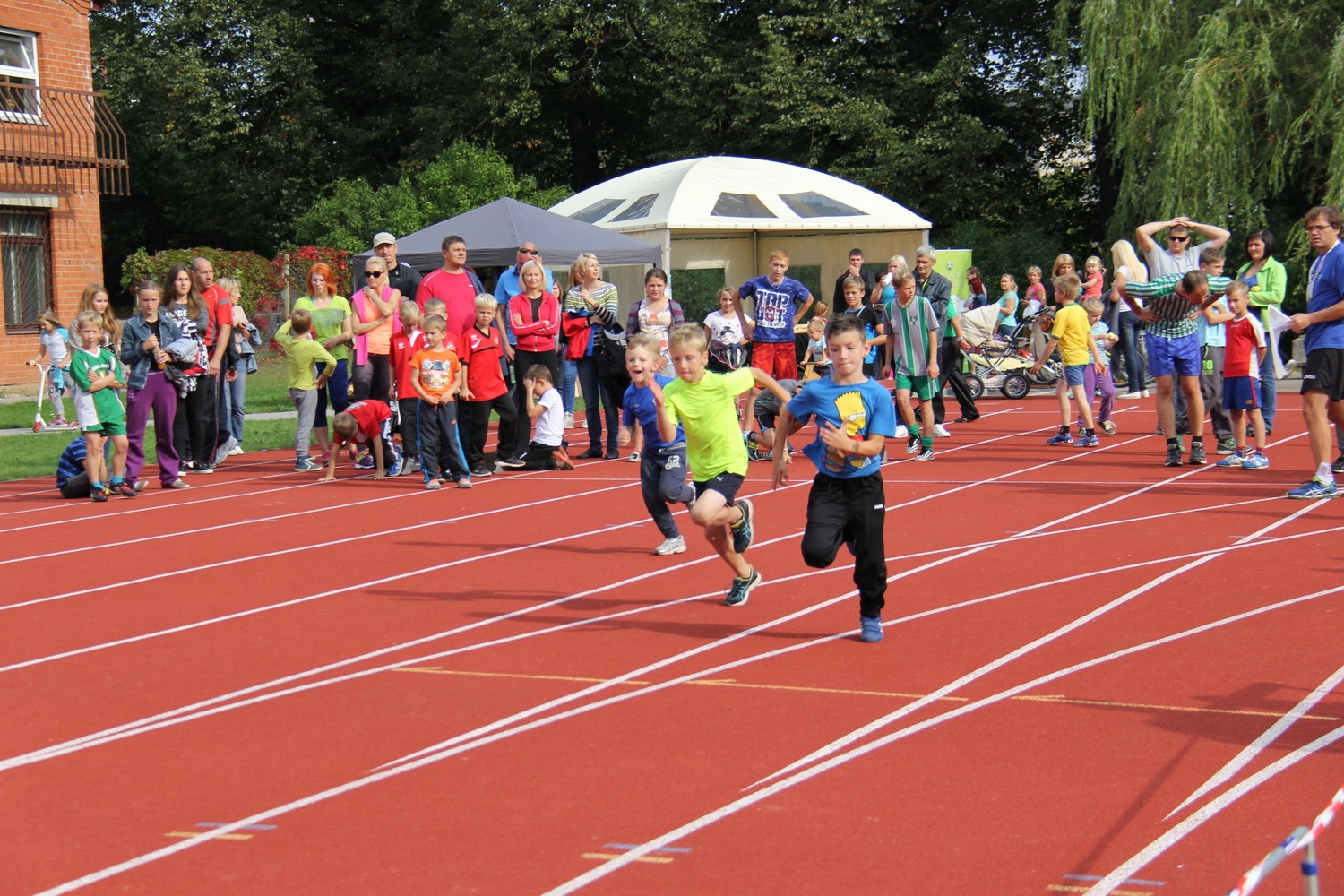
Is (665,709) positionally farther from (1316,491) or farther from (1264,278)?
(1264,278)

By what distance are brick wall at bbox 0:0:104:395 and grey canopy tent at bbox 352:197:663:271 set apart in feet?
37.5

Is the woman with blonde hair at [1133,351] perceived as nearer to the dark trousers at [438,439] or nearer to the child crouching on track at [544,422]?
the child crouching on track at [544,422]

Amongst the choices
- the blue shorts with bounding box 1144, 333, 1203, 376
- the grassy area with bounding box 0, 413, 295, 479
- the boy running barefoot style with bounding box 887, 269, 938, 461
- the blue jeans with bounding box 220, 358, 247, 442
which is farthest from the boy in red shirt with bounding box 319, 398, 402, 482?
the blue shorts with bounding box 1144, 333, 1203, 376

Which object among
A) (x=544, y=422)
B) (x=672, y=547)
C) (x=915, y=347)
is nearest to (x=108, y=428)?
(x=544, y=422)

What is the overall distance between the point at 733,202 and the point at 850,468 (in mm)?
18359

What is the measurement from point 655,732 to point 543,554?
410 cm

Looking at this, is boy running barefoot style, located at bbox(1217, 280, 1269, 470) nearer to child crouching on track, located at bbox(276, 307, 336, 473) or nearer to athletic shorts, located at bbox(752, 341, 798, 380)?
athletic shorts, located at bbox(752, 341, 798, 380)

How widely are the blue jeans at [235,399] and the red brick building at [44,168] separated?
1198 centimetres

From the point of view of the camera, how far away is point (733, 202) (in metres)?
24.9

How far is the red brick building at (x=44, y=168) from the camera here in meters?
26.6

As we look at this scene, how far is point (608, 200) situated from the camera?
2552 centimetres

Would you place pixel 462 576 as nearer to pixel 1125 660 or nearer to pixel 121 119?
pixel 1125 660

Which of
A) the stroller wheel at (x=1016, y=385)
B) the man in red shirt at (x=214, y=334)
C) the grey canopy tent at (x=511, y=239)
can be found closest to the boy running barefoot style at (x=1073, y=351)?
the stroller wheel at (x=1016, y=385)

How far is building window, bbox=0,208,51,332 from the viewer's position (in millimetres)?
26719
